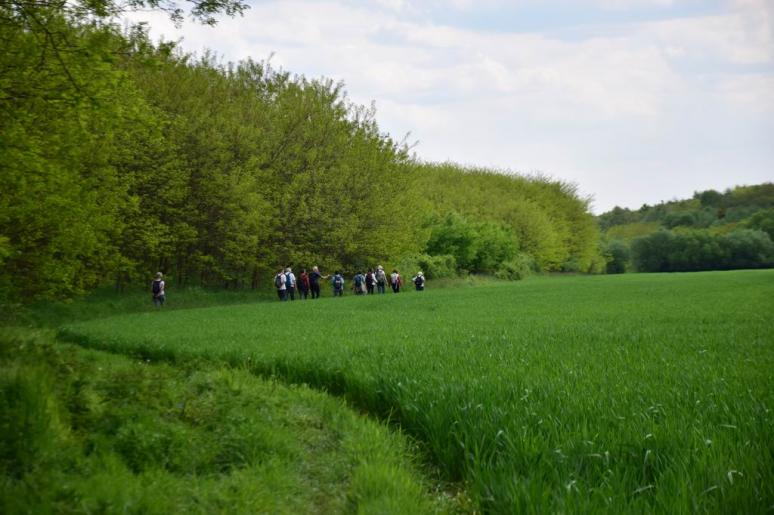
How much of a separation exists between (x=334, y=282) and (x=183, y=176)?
1111 centimetres

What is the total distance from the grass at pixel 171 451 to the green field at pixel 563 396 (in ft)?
2.27

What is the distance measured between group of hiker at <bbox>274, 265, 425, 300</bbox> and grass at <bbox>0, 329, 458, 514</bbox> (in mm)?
24120

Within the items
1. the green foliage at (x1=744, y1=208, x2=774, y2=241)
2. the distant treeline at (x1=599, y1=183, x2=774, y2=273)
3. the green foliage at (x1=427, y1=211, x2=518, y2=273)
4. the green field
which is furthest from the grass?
the green foliage at (x1=744, y1=208, x2=774, y2=241)

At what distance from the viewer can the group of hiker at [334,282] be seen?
30.6 metres

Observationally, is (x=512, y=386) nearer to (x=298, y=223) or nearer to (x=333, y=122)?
(x=298, y=223)

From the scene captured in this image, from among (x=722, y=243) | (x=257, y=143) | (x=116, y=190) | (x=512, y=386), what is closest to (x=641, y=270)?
(x=722, y=243)

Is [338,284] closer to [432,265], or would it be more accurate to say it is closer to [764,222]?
[432,265]

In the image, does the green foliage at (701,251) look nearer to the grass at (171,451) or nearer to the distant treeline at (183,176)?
the distant treeline at (183,176)

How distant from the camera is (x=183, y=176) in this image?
2762cm

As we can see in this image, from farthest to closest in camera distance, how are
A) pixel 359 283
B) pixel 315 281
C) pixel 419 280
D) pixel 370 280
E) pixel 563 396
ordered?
1. pixel 419 280
2. pixel 370 280
3. pixel 359 283
4. pixel 315 281
5. pixel 563 396

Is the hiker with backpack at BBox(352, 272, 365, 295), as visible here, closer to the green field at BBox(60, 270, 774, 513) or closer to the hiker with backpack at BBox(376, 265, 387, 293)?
the hiker with backpack at BBox(376, 265, 387, 293)

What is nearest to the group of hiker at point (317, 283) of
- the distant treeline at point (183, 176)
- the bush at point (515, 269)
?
the distant treeline at point (183, 176)

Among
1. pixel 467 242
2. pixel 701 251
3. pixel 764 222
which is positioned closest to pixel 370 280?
pixel 467 242

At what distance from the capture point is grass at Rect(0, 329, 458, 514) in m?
3.77
